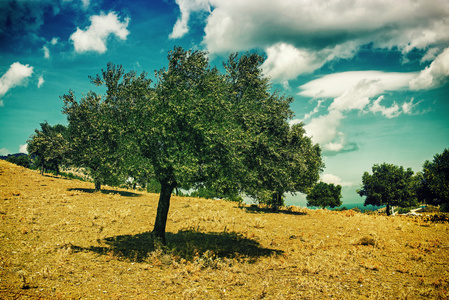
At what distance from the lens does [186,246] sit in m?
17.1

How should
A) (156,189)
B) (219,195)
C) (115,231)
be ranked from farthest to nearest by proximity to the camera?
(156,189), (115,231), (219,195)

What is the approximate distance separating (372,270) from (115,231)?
18.7m

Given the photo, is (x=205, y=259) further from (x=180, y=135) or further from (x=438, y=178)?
(x=438, y=178)

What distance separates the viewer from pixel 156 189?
9450 centimetres

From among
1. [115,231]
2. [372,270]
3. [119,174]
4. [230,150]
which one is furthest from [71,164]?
[372,270]

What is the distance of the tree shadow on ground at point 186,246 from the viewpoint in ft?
49.4

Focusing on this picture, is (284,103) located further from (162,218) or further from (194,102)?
(162,218)

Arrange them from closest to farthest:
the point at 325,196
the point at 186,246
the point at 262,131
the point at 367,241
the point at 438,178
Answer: the point at 186,246, the point at 367,241, the point at 262,131, the point at 438,178, the point at 325,196

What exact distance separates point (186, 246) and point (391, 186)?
74.3m

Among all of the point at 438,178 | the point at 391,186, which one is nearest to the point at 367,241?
the point at 438,178

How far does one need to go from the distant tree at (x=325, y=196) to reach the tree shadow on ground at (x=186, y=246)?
6929 centimetres

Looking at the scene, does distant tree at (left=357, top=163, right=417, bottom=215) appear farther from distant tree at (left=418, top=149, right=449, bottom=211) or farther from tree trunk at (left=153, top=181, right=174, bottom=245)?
tree trunk at (left=153, top=181, right=174, bottom=245)

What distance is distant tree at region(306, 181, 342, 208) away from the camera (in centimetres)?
8200

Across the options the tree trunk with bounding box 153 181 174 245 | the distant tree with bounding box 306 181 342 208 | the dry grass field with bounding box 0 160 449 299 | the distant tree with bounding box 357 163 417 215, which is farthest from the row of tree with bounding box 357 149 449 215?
the tree trunk with bounding box 153 181 174 245
